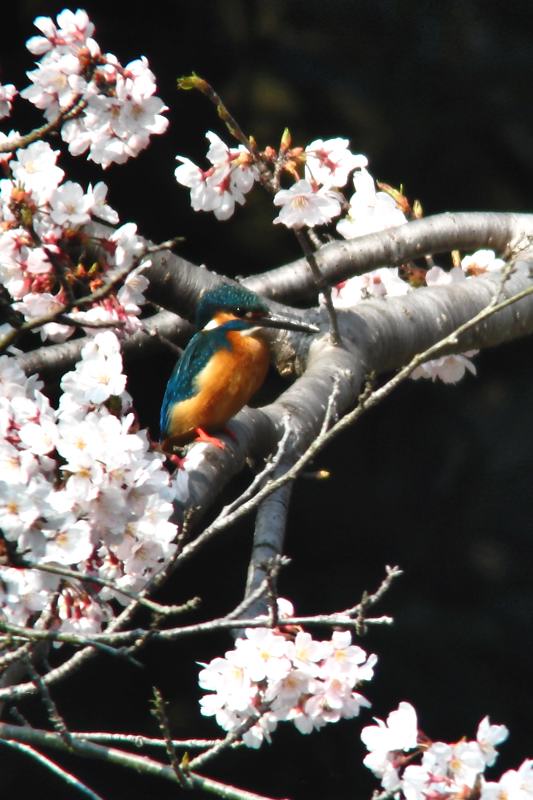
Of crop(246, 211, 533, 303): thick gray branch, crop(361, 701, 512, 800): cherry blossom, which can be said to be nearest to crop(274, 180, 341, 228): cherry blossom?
crop(246, 211, 533, 303): thick gray branch

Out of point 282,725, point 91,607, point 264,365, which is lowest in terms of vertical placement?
point 91,607

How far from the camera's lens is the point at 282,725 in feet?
10.6

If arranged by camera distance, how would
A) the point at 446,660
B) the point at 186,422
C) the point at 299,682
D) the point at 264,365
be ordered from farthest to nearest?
the point at 446,660
the point at 264,365
the point at 186,422
the point at 299,682

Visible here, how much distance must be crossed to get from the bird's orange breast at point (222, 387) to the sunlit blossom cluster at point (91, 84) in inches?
12.8

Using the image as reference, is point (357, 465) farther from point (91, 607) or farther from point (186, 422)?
point (91, 607)

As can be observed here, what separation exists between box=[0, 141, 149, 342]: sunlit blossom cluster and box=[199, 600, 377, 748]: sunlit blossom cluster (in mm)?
364

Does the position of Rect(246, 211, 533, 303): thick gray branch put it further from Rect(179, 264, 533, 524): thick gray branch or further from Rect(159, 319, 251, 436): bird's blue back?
Rect(159, 319, 251, 436): bird's blue back

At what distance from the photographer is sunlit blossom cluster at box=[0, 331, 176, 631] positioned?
1043 mm

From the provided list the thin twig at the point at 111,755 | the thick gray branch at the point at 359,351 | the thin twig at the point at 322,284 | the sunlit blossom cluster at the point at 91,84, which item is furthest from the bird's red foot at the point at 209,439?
the thin twig at the point at 111,755

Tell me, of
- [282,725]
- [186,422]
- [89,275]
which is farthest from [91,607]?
[282,725]

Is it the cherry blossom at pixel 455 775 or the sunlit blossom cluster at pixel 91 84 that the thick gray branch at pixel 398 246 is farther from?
the cherry blossom at pixel 455 775

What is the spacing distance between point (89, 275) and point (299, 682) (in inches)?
18.4

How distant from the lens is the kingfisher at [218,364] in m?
1.65

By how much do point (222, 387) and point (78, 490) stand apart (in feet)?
1.98
